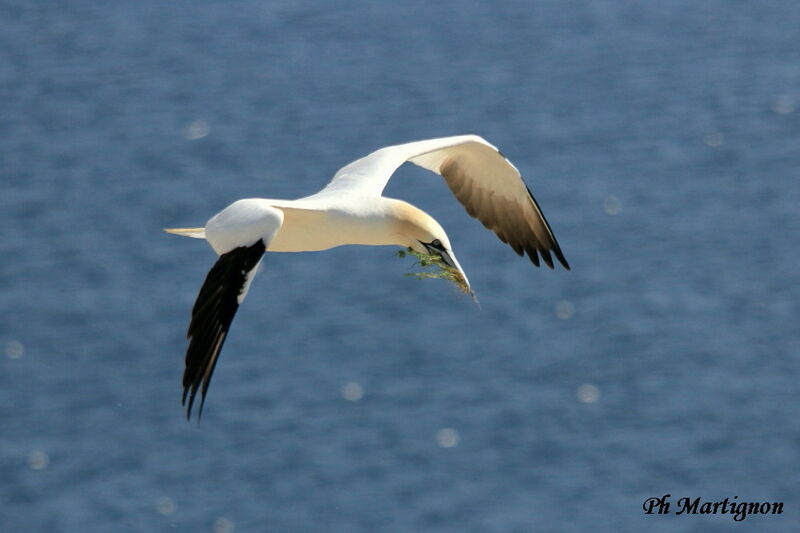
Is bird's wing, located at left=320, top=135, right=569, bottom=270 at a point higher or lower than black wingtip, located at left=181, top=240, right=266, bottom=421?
lower

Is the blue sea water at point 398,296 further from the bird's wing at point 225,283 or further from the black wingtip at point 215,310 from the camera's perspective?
the black wingtip at point 215,310

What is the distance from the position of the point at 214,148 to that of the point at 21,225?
364cm

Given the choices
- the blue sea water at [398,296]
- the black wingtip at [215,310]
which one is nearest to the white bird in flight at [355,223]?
the black wingtip at [215,310]

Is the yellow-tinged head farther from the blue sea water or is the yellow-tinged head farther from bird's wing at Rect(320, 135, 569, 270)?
the blue sea water

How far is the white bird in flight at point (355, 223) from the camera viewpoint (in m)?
10.2

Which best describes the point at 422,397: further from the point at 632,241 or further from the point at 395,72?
the point at 395,72

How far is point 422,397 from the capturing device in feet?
86.4

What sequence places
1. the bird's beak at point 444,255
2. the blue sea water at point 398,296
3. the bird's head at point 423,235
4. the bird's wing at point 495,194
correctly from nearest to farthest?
the bird's head at point 423,235, the bird's beak at point 444,255, the bird's wing at point 495,194, the blue sea water at point 398,296

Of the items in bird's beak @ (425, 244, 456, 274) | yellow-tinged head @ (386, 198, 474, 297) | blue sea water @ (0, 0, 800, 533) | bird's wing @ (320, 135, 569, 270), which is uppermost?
yellow-tinged head @ (386, 198, 474, 297)

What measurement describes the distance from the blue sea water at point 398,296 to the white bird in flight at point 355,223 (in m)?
12.1

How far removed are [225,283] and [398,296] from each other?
17.4 metres

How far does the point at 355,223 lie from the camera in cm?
1111

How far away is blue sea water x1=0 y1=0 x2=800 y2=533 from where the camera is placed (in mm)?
25531

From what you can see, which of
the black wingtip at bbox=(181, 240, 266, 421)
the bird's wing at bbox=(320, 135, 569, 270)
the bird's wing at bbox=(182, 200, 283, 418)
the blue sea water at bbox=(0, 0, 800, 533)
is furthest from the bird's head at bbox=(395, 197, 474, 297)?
the blue sea water at bbox=(0, 0, 800, 533)
